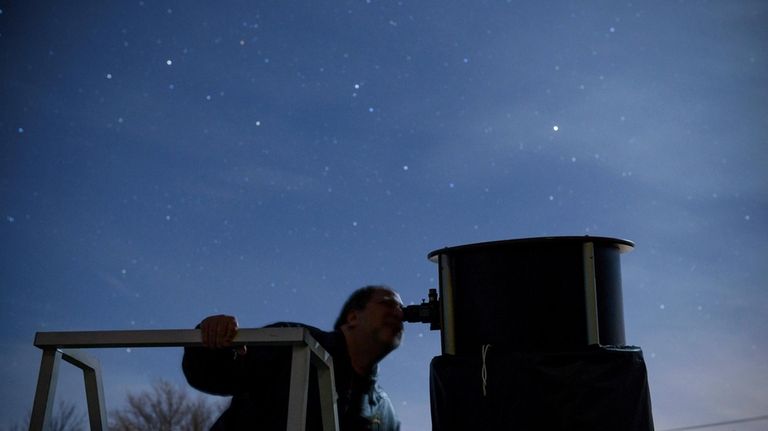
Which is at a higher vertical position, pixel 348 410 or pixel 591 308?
pixel 591 308

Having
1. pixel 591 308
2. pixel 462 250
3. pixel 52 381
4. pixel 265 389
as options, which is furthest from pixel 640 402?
pixel 52 381

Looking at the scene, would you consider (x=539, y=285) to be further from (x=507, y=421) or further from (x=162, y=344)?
(x=162, y=344)

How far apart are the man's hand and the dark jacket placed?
Answer: 2.52ft

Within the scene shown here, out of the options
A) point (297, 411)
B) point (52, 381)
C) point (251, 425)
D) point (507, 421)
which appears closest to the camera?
point (297, 411)

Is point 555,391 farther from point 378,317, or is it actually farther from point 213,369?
point 213,369

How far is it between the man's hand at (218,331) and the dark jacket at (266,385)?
767 mm

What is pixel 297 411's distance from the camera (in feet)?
4.68

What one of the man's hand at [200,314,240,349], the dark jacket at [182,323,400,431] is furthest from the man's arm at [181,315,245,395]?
the man's hand at [200,314,240,349]

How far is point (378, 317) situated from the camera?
2.85m

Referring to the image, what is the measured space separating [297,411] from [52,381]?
1.91 feet

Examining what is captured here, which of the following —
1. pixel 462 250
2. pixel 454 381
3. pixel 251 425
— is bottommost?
pixel 251 425

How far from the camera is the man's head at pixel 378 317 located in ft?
9.32

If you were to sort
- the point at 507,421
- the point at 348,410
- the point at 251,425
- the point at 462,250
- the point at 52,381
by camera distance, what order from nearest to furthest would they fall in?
the point at 52,381 < the point at 507,421 < the point at 462,250 < the point at 251,425 < the point at 348,410

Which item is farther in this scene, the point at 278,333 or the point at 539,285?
the point at 539,285
